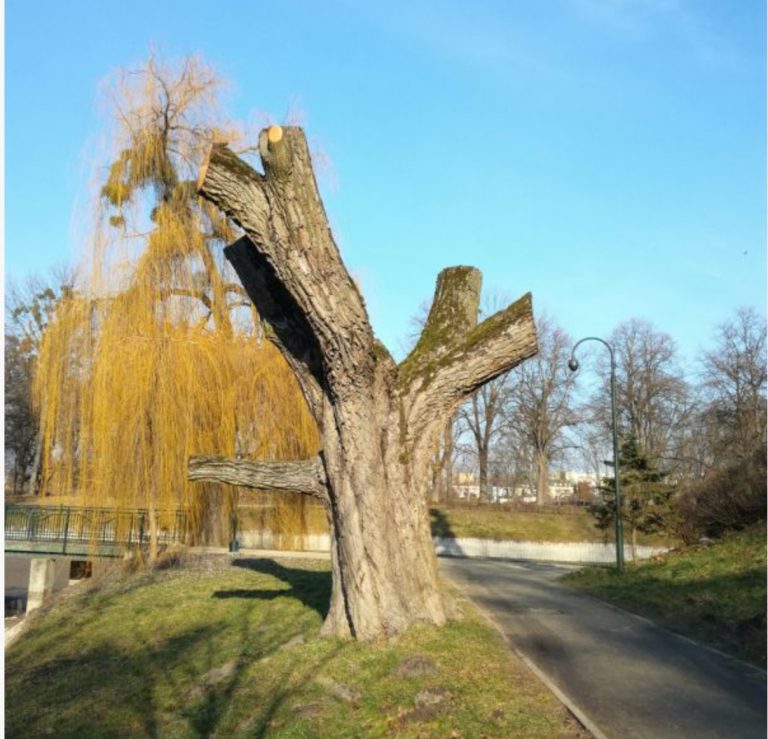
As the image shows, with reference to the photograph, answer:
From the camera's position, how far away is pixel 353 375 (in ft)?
30.0

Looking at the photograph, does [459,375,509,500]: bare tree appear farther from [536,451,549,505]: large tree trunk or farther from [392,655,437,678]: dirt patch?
[392,655,437,678]: dirt patch

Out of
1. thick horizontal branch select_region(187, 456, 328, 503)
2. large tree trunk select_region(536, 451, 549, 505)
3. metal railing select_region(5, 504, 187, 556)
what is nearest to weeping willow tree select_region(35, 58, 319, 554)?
metal railing select_region(5, 504, 187, 556)

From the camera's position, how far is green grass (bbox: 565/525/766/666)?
30.8 ft

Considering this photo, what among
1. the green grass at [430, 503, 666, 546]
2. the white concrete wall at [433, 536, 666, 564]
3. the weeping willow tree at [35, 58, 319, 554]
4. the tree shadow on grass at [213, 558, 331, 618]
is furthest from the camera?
the green grass at [430, 503, 666, 546]

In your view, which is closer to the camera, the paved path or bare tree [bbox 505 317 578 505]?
the paved path

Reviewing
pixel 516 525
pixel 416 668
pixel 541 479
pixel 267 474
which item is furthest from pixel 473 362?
pixel 541 479

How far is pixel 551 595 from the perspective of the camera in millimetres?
14562

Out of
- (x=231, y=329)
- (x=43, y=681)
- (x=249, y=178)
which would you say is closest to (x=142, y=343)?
(x=231, y=329)

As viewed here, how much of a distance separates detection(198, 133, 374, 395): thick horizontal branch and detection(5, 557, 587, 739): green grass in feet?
11.7

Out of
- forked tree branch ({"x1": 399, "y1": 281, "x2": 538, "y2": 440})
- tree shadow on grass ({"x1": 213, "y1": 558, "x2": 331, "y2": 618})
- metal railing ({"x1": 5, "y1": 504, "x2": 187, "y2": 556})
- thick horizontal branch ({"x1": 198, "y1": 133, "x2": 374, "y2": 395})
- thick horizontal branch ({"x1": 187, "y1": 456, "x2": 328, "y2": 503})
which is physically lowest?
tree shadow on grass ({"x1": 213, "y1": 558, "x2": 331, "y2": 618})

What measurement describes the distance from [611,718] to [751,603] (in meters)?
4.91

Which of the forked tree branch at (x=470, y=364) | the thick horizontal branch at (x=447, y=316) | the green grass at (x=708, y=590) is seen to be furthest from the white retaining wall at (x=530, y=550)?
the forked tree branch at (x=470, y=364)

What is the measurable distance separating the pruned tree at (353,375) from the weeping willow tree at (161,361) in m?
8.42

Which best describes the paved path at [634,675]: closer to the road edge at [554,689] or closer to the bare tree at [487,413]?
the road edge at [554,689]
